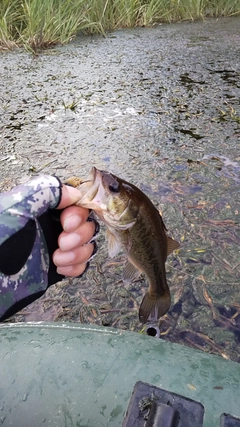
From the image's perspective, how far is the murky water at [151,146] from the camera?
1.94 metres

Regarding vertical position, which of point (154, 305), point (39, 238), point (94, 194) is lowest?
point (154, 305)

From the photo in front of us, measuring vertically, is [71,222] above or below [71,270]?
above

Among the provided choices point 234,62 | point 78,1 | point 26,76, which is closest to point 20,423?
point 26,76

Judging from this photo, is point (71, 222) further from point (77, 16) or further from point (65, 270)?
point (77, 16)

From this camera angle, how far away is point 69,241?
126 cm

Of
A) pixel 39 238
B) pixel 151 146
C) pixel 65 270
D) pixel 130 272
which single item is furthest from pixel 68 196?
pixel 151 146

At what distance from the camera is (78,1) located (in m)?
6.53

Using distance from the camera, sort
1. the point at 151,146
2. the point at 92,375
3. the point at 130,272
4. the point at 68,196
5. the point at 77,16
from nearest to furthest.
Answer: the point at 92,375 → the point at 68,196 → the point at 130,272 → the point at 151,146 → the point at 77,16

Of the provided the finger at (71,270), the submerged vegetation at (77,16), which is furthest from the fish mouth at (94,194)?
the submerged vegetation at (77,16)

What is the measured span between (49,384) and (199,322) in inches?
39.0

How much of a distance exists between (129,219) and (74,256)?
222mm

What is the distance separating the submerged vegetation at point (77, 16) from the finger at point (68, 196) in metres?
5.63

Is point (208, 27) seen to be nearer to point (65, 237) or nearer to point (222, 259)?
point (222, 259)

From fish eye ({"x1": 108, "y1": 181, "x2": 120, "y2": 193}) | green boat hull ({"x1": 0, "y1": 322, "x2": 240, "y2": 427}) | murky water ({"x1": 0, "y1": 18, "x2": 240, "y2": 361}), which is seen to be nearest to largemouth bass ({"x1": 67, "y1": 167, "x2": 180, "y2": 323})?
fish eye ({"x1": 108, "y1": 181, "x2": 120, "y2": 193})
